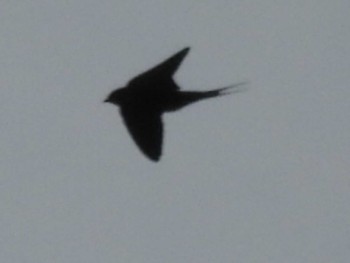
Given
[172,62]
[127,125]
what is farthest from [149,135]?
[172,62]

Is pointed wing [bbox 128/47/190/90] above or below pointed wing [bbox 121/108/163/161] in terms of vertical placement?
above

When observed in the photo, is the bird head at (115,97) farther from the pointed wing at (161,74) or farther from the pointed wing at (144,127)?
the pointed wing at (161,74)

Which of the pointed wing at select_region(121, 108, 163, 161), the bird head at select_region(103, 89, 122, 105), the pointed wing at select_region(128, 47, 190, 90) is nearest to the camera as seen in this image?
the pointed wing at select_region(128, 47, 190, 90)

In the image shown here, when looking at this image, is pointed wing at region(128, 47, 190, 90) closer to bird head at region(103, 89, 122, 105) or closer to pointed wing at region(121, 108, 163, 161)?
bird head at region(103, 89, 122, 105)

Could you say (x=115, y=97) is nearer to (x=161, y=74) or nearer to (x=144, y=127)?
(x=144, y=127)

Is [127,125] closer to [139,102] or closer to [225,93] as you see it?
[139,102]

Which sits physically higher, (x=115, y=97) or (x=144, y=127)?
(x=115, y=97)
